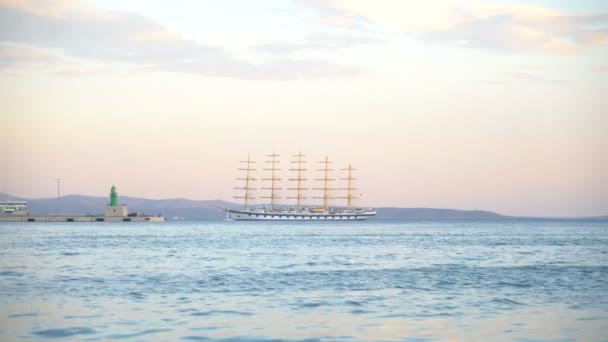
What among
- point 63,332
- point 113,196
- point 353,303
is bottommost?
point 63,332

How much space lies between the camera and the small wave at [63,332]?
18.5 metres

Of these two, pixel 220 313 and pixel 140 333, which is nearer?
pixel 140 333

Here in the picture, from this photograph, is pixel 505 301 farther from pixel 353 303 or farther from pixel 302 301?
pixel 302 301

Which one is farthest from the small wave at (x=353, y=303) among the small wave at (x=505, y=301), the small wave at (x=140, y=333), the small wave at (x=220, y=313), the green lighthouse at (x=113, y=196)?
the green lighthouse at (x=113, y=196)

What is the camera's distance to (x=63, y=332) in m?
18.8

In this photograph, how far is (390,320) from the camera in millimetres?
20688

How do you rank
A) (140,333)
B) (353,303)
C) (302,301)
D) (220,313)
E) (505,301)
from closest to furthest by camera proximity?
1. (140,333)
2. (220,313)
3. (353,303)
4. (302,301)
5. (505,301)

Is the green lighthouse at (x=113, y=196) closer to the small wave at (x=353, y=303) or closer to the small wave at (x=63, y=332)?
the small wave at (x=353, y=303)

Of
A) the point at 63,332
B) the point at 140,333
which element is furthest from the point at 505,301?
the point at 63,332

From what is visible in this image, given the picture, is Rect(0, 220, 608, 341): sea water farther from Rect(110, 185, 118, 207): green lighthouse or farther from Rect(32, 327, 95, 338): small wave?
Rect(110, 185, 118, 207): green lighthouse

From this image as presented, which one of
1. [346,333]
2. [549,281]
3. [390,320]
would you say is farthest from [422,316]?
[549,281]

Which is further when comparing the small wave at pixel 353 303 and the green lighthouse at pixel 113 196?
the green lighthouse at pixel 113 196

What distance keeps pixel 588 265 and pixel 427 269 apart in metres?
10.1

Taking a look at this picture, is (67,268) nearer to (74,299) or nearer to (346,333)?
(74,299)
